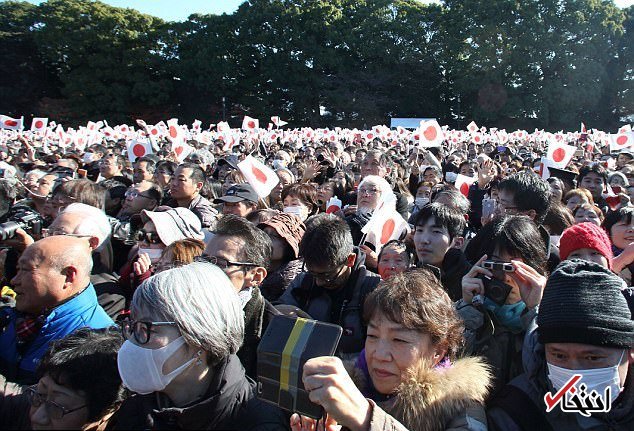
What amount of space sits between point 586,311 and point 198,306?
1129 mm

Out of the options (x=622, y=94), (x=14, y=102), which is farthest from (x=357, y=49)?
(x=14, y=102)

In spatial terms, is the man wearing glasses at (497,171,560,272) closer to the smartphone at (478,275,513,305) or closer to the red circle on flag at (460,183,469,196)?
the smartphone at (478,275,513,305)

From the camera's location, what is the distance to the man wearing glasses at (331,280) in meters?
2.54

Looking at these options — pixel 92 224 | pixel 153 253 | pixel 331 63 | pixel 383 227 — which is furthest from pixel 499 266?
pixel 331 63

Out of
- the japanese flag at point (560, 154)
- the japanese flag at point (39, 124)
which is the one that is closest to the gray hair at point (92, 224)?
the japanese flag at point (560, 154)

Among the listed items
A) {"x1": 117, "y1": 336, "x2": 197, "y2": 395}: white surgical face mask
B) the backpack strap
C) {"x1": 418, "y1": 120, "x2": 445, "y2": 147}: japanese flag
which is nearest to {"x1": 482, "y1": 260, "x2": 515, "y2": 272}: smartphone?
the backpack strap

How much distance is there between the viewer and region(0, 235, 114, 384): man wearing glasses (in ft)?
7.05

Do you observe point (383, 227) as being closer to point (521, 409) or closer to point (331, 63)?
point (521, 409)

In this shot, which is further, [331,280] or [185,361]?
[331,280]

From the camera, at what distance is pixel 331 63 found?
32625 millimetres

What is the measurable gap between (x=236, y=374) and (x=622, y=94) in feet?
122

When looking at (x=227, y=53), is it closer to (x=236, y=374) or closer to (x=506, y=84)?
(x=506, y=84)

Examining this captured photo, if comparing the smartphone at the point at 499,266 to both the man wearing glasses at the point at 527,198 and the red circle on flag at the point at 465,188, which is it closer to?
the man wearing glasses at the point at 527,198

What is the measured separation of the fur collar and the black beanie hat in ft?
0.85
